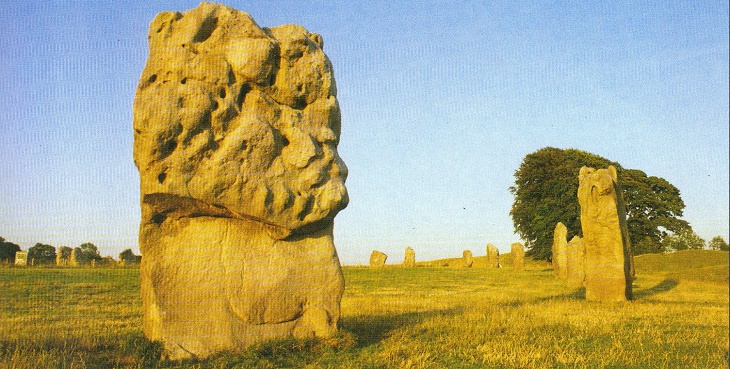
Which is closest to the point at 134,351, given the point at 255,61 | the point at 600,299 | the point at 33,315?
the point at 255,61

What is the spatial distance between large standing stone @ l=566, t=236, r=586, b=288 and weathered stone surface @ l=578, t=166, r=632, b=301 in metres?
7.15

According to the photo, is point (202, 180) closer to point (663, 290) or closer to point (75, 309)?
point (75, 309)

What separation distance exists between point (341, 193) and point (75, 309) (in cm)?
786

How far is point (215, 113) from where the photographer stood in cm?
803

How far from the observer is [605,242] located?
655 inches

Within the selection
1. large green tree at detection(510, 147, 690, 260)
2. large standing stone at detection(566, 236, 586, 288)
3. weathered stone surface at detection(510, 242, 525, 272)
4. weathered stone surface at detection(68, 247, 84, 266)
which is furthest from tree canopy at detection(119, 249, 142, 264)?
large green tree at detection(510, 147, 690, 260)

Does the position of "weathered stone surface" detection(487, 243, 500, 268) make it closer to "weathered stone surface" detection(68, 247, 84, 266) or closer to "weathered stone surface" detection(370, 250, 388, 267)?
"weathered stone surface" detection(370, 250, 388, 267)

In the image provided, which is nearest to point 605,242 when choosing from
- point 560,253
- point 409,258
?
point 560,253

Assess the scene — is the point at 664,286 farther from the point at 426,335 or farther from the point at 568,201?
the point at 568,201

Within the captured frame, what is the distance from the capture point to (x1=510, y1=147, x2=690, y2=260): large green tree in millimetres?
44594

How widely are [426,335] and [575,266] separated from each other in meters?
16.2

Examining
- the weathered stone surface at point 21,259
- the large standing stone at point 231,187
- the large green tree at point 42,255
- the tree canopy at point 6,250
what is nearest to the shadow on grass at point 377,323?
the large standing stone at point 231,187

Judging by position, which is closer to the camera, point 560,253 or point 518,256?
point 560,253

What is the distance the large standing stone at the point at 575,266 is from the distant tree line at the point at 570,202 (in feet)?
63.1
